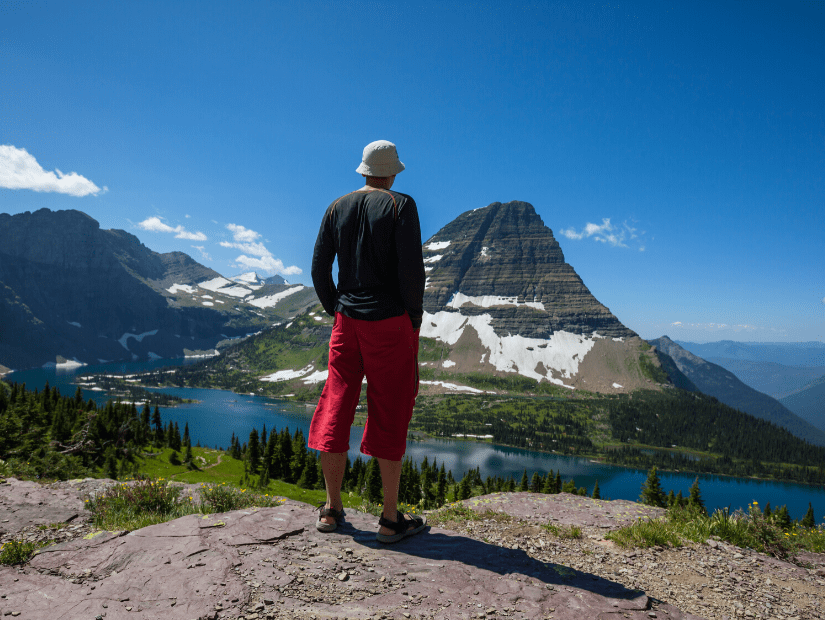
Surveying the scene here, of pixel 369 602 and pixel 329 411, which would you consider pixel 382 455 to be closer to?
pixel 329 411

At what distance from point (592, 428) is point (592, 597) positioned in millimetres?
216660

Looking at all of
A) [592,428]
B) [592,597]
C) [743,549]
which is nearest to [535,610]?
[592,597]

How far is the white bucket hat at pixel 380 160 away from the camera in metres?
4.68

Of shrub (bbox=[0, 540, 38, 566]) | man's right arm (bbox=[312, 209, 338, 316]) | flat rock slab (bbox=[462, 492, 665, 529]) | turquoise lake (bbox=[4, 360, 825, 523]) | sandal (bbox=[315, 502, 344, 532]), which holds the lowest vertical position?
turquoise lake (bbox=[4, 360, 825, 523])

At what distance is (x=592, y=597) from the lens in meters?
3.46

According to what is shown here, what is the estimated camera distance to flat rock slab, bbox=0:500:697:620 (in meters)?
3.06

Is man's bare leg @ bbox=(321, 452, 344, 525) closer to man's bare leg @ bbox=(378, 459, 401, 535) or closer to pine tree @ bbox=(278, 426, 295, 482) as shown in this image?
man's bare leg @ bbox=(378, 459, 401, 535)

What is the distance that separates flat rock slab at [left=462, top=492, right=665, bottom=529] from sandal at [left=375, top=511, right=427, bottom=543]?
2773 millimetres

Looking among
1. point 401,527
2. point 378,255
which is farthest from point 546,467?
point 378,255

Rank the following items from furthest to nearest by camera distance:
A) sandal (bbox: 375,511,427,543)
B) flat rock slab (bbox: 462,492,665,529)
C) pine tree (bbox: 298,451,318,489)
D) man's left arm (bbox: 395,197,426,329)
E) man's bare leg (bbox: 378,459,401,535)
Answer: pine tree (bbox: 298,451,318,489), flat rock slab (bbox: 462,492,665,529), man's bare leg (bbox: 378,459,401,535), sandal (bbox: 375,511,427,543), man's left arm (bbox: 395,197,426,329)

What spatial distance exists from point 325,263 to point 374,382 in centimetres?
151

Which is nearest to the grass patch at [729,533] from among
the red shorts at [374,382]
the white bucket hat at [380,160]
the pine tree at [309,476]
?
the red shorts at [374,382]

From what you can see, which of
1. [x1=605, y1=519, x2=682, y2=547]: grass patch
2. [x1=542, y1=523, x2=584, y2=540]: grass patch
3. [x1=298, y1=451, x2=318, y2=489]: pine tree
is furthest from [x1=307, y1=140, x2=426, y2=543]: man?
[x1=298, y1=451, x2=318, y2=489]: pine tree

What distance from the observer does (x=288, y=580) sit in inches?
136
